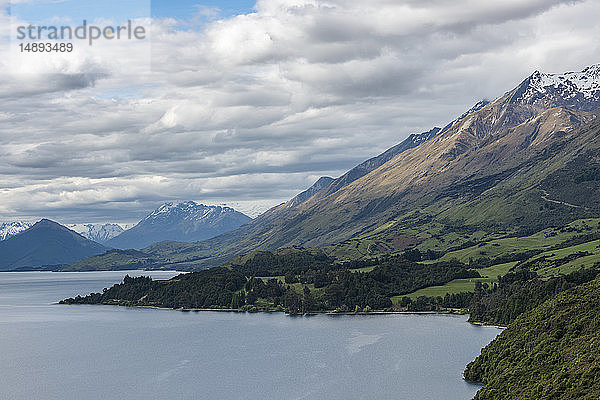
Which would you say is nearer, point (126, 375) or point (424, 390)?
point (424, 390)

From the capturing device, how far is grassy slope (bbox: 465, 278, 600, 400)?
101 meters

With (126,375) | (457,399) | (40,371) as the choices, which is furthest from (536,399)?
(40,371)

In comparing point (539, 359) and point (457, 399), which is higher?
point (539, 359)

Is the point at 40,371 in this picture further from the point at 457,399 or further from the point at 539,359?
the point at 539,359

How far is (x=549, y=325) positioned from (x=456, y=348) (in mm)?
62189

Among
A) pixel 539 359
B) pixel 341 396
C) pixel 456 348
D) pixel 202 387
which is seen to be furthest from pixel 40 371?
pixel 539 359

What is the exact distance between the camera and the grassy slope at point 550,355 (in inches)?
3981

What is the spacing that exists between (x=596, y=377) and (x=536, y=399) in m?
10.2

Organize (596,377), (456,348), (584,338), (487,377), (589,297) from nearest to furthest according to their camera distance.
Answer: (596,377) < (584,338) < (589,297) < (487,377) < (456,348)

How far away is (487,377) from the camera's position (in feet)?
477

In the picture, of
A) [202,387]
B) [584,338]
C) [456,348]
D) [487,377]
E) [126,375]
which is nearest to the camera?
[584,338]

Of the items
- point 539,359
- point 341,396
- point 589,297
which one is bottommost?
point 341,396

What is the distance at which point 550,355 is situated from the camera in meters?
122

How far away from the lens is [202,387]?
534 ft
